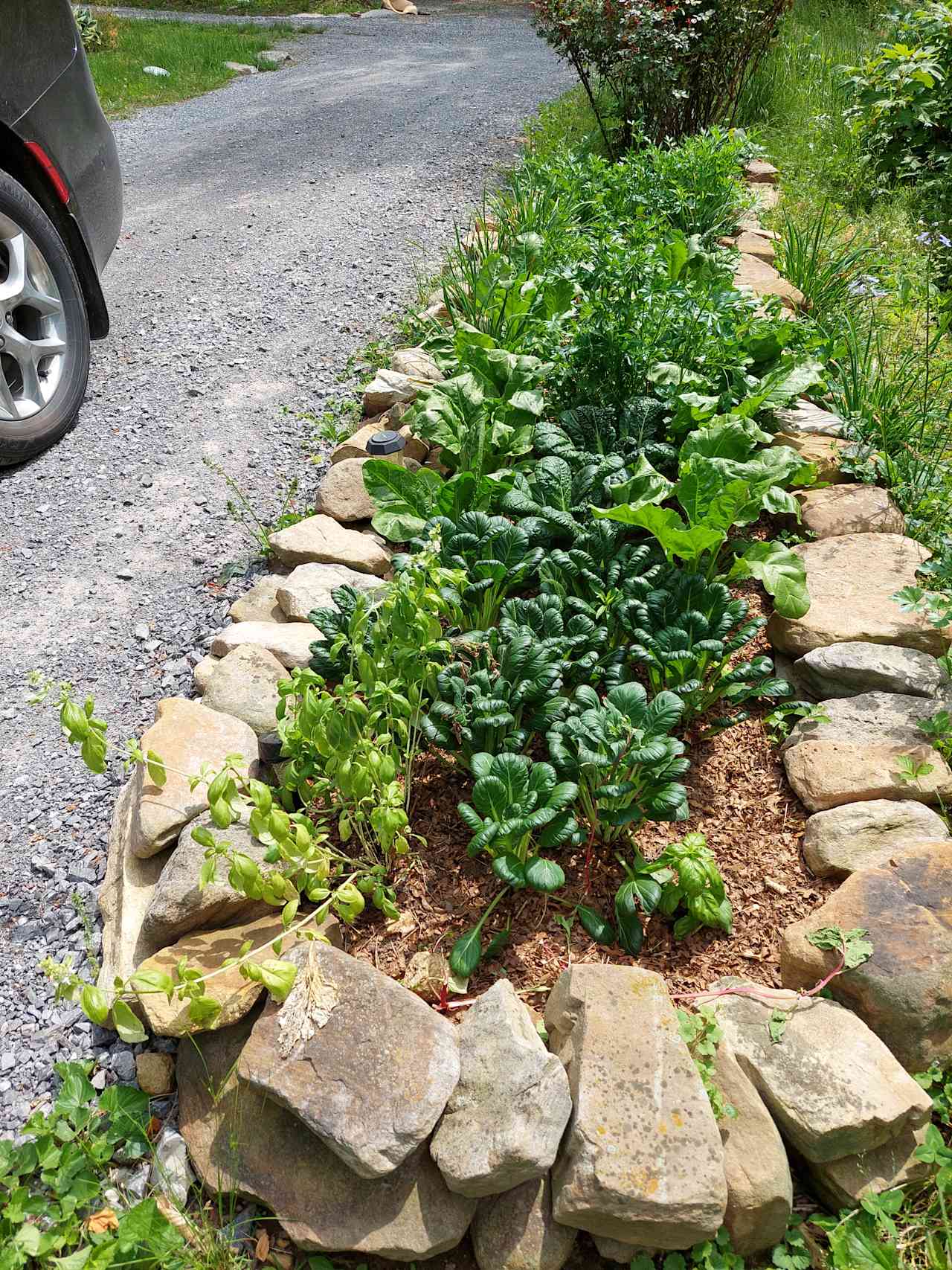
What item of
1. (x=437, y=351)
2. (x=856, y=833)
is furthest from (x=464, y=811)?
(x=437, y=351)

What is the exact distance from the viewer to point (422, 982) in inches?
86.0

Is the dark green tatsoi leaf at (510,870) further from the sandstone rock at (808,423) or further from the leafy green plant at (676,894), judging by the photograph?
the sandstone rock at (808,423)

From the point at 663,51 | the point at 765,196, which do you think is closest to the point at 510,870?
the point at 765,196

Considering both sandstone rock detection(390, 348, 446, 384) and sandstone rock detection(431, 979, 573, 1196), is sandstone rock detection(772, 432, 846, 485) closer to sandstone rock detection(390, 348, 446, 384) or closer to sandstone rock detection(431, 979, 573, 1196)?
sandstone rock detection(390, 348, 446, 384)

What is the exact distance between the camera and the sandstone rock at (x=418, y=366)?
4.20 metres

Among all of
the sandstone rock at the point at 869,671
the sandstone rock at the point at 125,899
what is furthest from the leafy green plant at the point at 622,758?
the sandstone rock at the point at 125,899

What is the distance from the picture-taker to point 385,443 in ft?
12.1

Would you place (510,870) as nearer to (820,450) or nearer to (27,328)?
(820,450)

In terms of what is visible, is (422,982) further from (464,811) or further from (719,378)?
(719,378)

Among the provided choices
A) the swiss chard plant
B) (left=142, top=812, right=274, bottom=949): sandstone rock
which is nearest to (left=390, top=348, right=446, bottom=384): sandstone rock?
the swiss chard plant

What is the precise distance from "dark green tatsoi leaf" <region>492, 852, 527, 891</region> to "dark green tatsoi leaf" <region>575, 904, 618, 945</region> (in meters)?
0.20

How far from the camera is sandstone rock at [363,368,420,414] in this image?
4117mm

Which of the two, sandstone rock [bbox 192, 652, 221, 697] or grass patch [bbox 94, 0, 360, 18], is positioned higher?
grass patch [bbox 94, 0, 360, 18]

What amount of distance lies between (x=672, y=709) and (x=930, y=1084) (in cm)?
99
